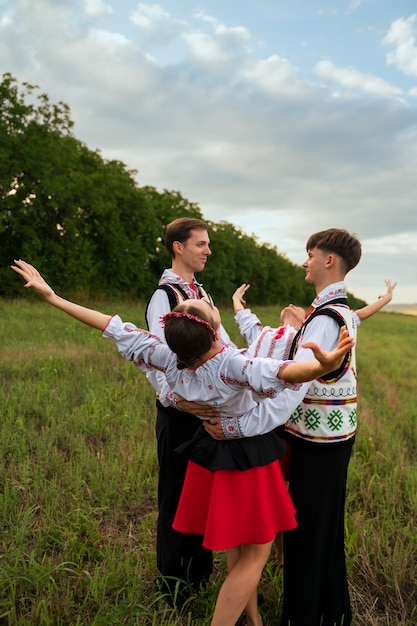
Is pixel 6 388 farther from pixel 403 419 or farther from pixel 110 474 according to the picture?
pixel 403 419

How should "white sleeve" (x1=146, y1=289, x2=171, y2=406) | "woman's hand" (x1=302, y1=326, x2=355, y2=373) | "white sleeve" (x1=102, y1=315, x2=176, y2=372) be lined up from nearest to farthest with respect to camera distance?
"woman's hand" (x1=302, y1=326, x2=355, y2=373)
"white sleeve" (x1=102, y1=315, x2=176, y2=372)
"white sleeve" (x1=146, y1=289, x2=171, y2=406)

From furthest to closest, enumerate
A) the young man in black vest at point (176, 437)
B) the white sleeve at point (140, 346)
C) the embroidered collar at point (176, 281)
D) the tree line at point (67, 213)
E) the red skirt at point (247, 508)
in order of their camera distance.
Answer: the tree line at point (67, 213) < the embroidered collar at point (176, 281) < the young man in black vest at point (176, 437) < the white sleeve at point (140, 346) < the red skirt at point (247, 508)

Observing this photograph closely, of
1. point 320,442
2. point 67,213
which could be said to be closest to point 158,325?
point 320,442

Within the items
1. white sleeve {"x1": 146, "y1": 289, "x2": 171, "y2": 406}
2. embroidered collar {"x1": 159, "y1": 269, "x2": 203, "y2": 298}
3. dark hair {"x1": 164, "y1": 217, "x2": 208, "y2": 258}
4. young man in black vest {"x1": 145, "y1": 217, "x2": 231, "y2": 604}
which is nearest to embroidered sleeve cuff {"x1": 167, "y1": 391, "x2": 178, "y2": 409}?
white sleeve {"x1": 146, "y1": 289, "x2": 171, "y2": 406}

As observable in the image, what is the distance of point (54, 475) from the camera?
16.9ft

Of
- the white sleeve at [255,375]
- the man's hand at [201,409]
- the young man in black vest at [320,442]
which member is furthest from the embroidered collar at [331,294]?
the man's hand at [201,409]

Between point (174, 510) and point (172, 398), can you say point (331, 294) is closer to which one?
point (172, 398)

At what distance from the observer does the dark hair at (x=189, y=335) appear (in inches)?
96.4

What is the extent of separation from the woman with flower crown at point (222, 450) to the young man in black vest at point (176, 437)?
1.70 feet

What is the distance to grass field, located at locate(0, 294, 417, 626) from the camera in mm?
3430

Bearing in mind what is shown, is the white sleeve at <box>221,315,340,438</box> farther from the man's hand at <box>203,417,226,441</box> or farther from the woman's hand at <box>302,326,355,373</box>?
the woman's hand at <box>302,326,355,373</box>

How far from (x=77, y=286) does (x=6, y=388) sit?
1822cm

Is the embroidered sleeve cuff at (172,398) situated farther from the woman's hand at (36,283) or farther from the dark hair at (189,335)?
the woman's hand at (36,283)

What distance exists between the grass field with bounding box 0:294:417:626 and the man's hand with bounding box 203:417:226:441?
117cm
